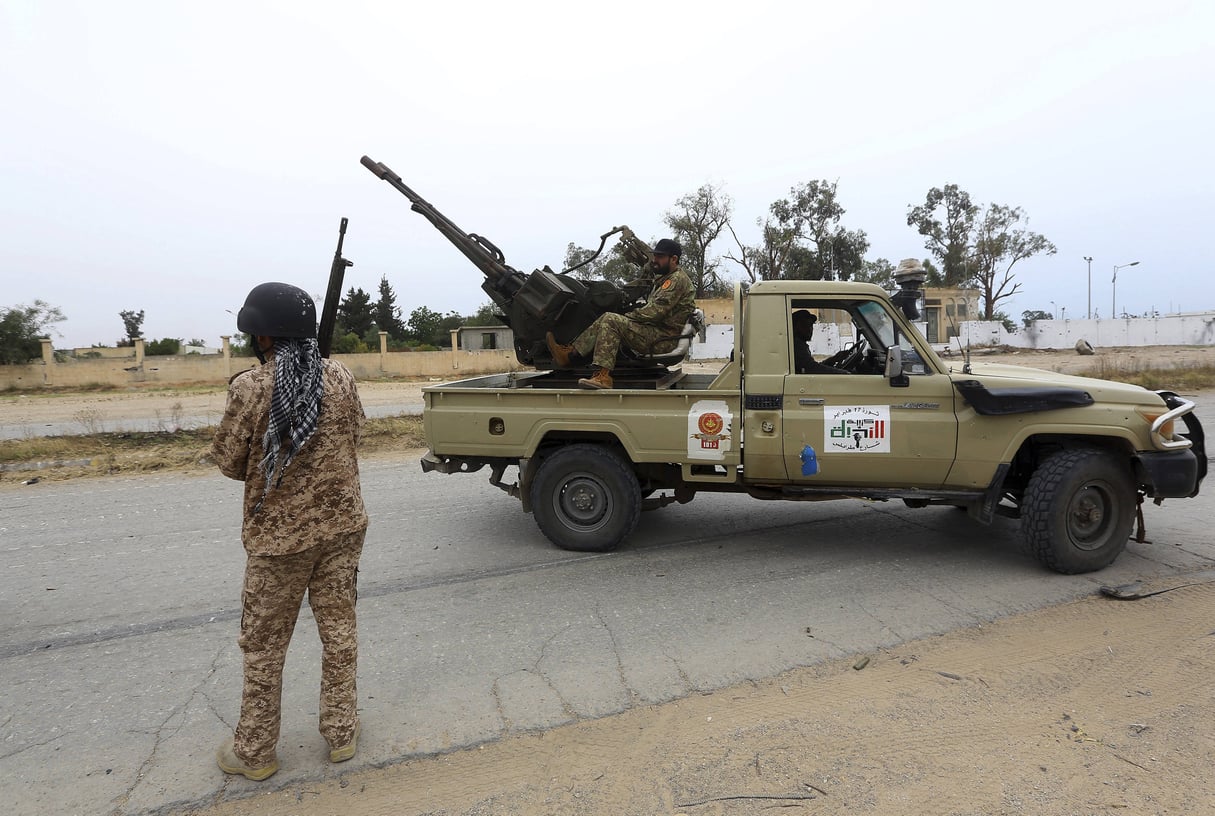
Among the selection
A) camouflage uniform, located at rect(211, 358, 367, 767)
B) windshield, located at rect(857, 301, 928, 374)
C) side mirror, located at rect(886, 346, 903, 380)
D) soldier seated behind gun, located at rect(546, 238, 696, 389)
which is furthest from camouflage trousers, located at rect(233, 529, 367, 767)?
windshield, located at rect(857, 301, 928, 374)

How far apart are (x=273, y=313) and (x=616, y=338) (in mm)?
3446

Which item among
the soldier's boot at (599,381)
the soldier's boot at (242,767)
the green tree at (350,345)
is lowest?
the soldier's boot at (242,767)

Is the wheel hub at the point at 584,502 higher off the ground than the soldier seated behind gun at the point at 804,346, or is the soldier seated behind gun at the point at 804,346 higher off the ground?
the soldier seated behind gun at the point at 804,346

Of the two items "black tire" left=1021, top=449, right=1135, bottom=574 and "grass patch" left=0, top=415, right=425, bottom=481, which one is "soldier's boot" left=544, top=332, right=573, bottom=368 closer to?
"black tire" left=1021, top=449, right=1135, bottom=574

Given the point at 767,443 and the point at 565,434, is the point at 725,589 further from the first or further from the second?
the point at 565,434

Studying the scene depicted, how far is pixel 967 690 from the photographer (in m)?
3.40

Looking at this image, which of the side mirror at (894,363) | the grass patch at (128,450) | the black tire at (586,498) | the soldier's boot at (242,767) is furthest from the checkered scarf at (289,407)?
the grass patch at (128,450)

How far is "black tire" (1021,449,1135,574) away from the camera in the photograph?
4.82 meters

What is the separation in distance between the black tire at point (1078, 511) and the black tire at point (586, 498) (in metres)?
2.71

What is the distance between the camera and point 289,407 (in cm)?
267

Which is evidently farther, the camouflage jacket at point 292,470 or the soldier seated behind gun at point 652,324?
the soldier seated behind gun at point 652,324

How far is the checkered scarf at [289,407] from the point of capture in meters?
2.66

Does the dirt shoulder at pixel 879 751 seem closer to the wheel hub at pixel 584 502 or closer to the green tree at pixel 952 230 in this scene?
the wheel hub at pixel 584 502

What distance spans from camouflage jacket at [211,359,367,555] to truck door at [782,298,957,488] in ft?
10.5
